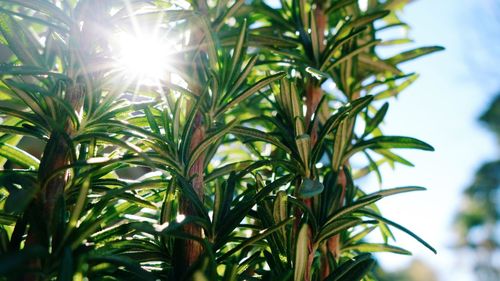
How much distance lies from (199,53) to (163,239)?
260 mm

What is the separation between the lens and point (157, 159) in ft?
1.65

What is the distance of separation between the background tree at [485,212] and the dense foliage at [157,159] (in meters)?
11.9

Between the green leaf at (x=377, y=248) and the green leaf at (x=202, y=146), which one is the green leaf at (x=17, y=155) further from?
the green leaf at (x=377, y=248)

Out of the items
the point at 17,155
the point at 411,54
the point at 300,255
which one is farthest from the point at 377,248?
the point at 17,155

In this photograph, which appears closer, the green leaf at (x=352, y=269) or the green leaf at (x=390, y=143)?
the green leaf at (x=352, y=269)

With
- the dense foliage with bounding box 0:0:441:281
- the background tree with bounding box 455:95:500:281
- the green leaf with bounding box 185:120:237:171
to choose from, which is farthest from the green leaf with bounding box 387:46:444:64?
the background tree with bounding box 455:95:500:281

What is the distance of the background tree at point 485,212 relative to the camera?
11.9 m

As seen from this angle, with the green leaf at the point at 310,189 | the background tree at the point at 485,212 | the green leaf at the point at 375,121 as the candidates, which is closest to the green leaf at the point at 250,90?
the green leaf at the point at 310,189

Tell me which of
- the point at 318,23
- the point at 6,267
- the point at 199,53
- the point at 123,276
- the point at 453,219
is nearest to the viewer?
the point at 6,267

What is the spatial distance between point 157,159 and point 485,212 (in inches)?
540

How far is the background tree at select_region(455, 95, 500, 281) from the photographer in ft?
38.9

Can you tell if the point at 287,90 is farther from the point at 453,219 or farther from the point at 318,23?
the point at 453,219

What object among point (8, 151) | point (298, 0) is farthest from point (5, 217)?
point (298, 0)

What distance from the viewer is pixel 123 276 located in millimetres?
448
